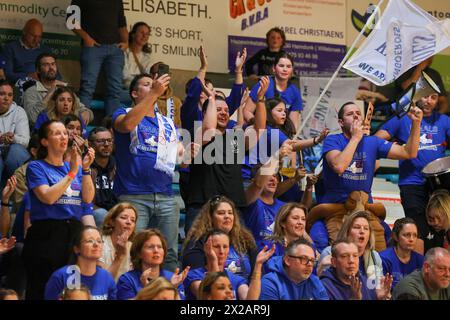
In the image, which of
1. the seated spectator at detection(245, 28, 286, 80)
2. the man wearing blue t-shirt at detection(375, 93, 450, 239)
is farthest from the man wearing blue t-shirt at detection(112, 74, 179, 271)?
the seated spectator at detection(245, 28, 286, 80)

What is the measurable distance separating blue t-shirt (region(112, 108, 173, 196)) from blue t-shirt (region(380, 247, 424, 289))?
217 cm

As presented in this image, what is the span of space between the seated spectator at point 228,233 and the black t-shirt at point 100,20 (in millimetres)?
4034

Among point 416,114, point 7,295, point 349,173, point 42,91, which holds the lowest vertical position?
point 7,295

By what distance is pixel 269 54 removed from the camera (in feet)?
48.5

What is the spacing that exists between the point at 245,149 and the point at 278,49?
3.21m

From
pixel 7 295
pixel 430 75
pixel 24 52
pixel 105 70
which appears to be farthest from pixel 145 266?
pixel 430 75

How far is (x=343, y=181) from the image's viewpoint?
11766 mm

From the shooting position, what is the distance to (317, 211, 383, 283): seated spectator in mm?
10750

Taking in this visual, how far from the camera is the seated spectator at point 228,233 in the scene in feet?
33.4

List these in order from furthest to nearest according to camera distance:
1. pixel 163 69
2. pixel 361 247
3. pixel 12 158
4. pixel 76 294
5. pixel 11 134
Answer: pixel 163 69 → pixel 11 134 → pixel 12 158 → pixel 361 247 → pixel 76 294

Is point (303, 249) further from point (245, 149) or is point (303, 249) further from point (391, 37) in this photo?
point (391, 37)

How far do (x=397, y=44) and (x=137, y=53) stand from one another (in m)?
3.30

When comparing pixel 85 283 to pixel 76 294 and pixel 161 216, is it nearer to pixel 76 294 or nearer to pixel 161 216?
pixel 76 294
